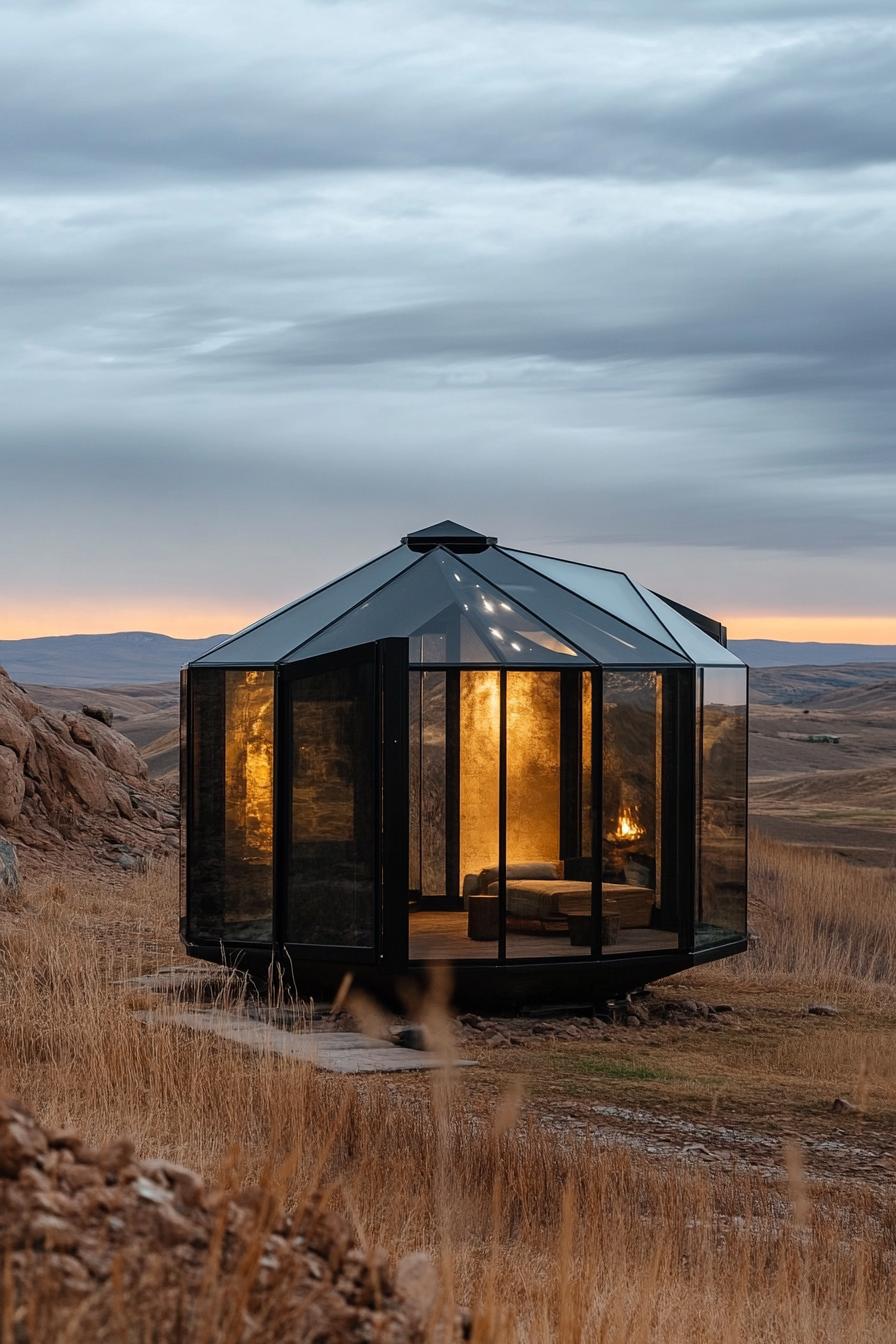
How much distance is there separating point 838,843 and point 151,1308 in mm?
25368

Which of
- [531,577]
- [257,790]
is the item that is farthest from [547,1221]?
[531,577]

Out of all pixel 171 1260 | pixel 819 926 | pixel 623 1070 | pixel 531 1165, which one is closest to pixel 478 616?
pixel 623 1070

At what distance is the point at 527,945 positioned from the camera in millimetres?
10156

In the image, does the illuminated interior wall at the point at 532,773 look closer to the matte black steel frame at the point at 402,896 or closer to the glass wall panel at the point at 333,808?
the matte black steel frame at the point at 402,896

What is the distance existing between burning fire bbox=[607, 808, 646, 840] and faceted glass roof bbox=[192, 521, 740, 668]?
102 cm

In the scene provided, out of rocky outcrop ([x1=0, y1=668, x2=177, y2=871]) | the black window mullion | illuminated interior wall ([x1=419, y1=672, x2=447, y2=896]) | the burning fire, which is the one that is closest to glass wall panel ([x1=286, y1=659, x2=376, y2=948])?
the black window mullion

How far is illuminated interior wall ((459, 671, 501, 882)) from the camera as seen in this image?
13.0 m

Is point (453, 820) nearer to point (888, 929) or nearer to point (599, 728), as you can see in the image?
point (599, 728)

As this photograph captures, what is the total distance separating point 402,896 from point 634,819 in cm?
177

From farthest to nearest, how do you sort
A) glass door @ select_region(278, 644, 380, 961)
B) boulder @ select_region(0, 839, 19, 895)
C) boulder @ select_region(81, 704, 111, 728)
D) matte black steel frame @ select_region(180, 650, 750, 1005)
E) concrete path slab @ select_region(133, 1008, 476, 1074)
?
boulder @ select_region(81, 704, 111, 728) < boulder @ select_region(0, 839, 19, 895) < glass door @ select_region(278, 644, 380, 961) < matte black steel frame @ select_region(180, 650, 750, 1005) < concrete path slab @ select_region(133, 1008, 476, 1074)

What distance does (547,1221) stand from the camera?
5453 mm

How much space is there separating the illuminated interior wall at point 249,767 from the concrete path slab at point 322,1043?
1.41 meters

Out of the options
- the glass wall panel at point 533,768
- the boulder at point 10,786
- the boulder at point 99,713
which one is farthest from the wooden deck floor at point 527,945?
the boulder at point 99,713

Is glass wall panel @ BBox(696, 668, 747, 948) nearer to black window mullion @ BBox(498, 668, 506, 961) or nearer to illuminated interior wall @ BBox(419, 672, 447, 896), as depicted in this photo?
black window mullion @ BBox(498, 668, 506, 961)
